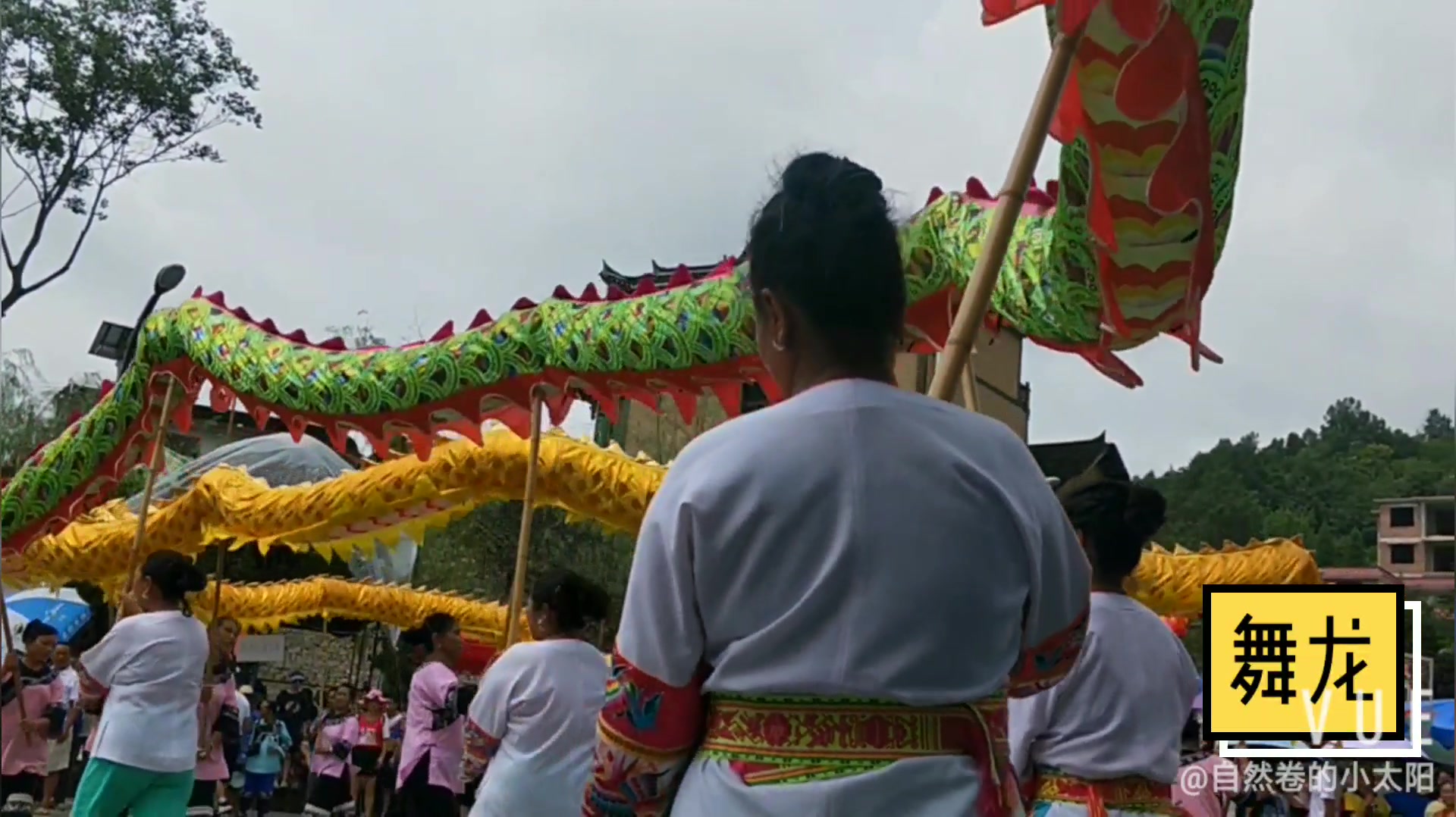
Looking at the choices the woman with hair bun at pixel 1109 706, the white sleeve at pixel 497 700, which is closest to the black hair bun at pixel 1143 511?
the woman with hair bun at pixel 1109 706

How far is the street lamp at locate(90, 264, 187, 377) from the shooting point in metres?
8.16

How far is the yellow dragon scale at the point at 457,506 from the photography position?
26.8 feet

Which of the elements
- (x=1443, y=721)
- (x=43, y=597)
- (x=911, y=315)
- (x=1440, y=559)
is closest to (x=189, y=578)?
(x=911, y=315)

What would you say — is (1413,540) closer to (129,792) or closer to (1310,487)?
(1310,487)

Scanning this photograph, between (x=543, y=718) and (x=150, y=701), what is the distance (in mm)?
1496

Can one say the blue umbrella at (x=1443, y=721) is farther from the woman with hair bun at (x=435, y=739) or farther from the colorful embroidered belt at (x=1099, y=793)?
the colorful embroidered belt at (x=1099, y=793)

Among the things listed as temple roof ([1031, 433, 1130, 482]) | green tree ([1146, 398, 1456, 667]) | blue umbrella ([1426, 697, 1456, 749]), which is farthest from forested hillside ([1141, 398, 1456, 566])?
blue umbrella ([1426, 697, 1456, 749])

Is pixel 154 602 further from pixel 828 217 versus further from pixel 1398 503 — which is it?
A: pixel 1398 503

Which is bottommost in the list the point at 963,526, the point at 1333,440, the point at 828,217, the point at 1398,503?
the point at 963,526

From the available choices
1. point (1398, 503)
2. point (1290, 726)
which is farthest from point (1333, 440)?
point (1290, 726)

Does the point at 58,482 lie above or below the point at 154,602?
above

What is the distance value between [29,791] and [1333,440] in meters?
28.7

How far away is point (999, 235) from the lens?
226 cm

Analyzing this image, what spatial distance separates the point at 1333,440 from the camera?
3173cm
